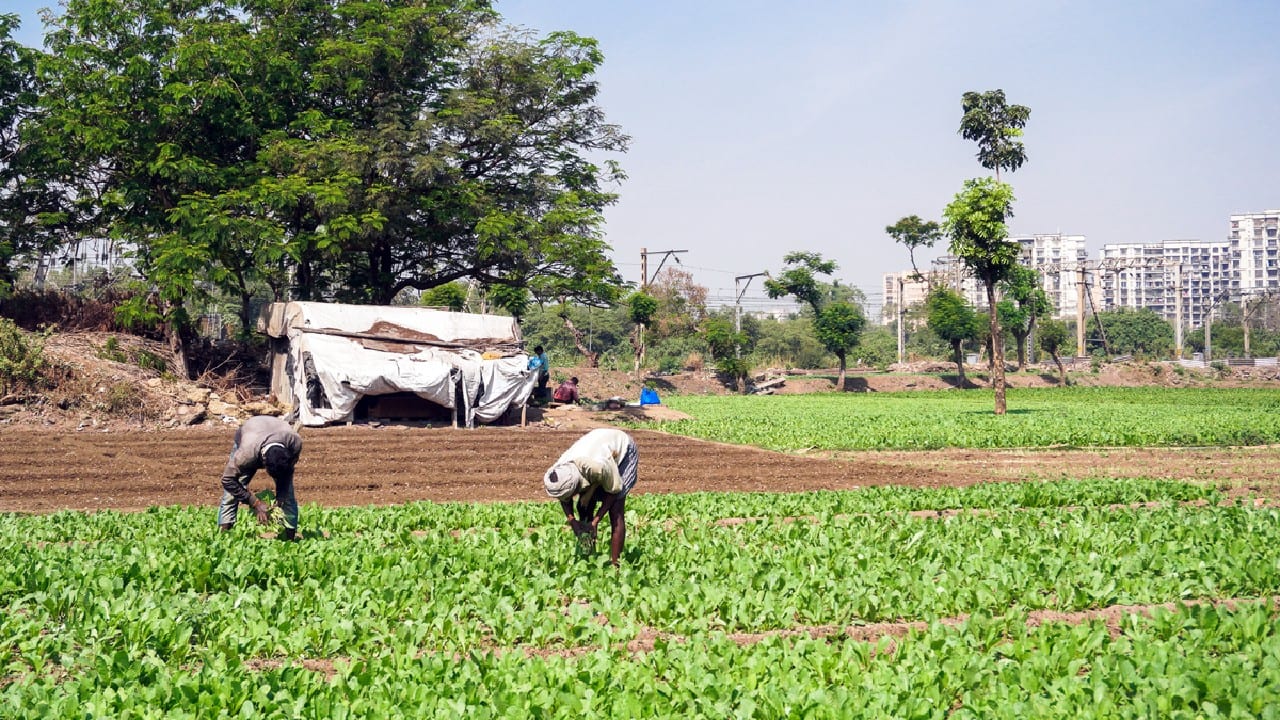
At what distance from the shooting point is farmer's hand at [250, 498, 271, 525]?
10.2 meters

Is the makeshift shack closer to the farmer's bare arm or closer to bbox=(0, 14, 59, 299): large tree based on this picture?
bbox=(0, 14, 59, 299): large tree

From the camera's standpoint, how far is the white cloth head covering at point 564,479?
335 inches

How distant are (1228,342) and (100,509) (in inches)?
4392

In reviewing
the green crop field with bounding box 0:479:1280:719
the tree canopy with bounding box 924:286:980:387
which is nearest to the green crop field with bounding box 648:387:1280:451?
the green crop field with bounding box 0:479:1280:719

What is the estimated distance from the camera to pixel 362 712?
549 cm

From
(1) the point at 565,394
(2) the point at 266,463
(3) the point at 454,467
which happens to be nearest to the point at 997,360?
(1) the point at 565,394

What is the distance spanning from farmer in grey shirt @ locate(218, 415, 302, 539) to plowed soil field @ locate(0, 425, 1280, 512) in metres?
4.58

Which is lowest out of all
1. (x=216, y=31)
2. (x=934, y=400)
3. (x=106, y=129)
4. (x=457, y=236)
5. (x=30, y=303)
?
(x=934, y=400)

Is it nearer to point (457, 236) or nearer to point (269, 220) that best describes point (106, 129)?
point (269, 220)

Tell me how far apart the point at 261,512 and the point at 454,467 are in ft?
27.9

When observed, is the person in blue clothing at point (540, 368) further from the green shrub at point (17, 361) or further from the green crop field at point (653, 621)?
the green crop field at point (653, 621)

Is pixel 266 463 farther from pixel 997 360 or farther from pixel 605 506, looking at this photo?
pixel 997 360

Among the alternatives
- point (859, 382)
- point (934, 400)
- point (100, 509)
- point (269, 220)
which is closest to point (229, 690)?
point (100, 509)

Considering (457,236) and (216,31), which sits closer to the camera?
(216,31)
